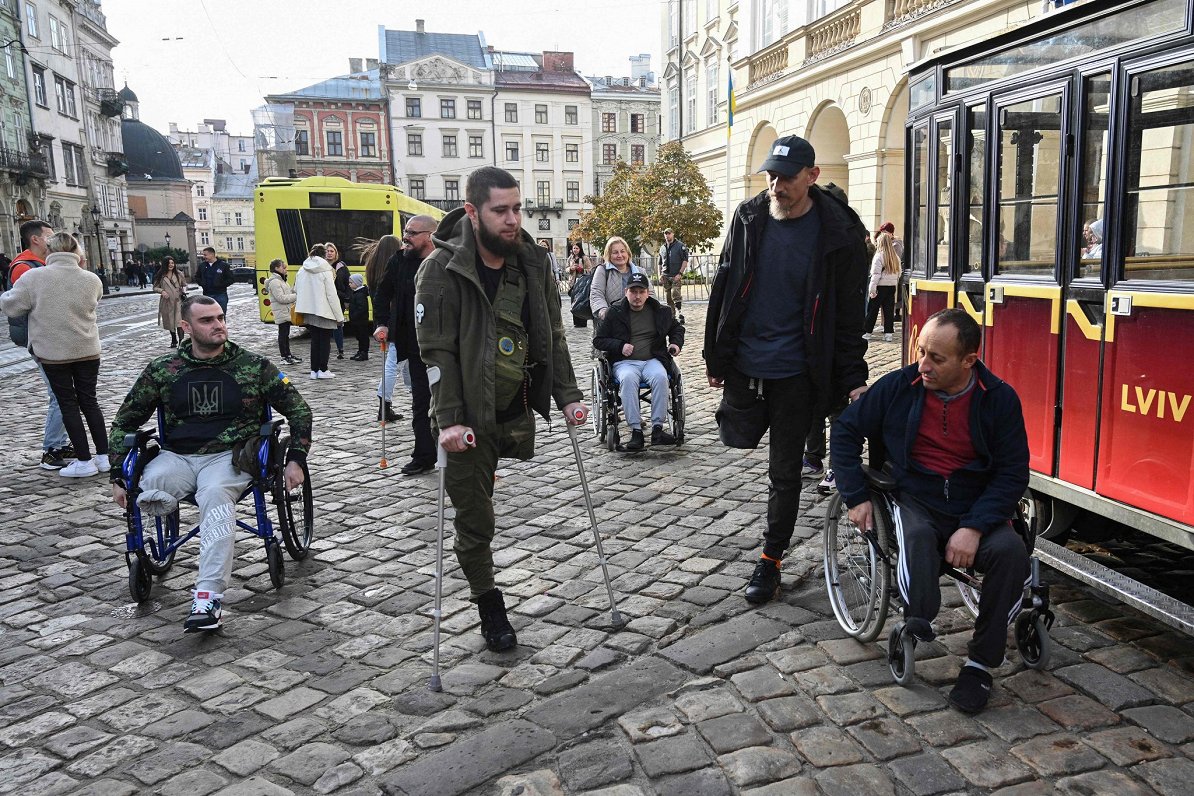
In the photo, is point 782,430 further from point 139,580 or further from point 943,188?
point 139,580

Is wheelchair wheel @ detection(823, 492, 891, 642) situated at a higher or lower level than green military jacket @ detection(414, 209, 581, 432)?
lower

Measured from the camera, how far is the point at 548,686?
3.70 metres

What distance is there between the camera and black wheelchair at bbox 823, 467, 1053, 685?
3.53 metres

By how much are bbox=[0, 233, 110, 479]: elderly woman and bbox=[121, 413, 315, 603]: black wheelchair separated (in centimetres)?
293

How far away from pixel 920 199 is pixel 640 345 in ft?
9.92

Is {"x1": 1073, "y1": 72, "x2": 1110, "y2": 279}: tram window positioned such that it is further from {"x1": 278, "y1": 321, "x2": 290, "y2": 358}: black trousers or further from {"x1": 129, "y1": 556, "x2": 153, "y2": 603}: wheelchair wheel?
{"x1": 278, "y1": 321, "x2": 290, "y2": 358}: black trousers

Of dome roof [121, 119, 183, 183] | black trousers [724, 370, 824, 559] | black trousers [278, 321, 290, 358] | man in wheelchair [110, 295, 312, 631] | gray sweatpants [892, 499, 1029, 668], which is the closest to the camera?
gray sweatpants [892, 499, 1029, 668]

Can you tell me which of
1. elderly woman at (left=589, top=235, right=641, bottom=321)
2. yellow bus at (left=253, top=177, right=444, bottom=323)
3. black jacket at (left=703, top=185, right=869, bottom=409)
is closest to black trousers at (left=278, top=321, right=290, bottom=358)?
yellow bus at (left=253, top=177, right=444, bottom=323)

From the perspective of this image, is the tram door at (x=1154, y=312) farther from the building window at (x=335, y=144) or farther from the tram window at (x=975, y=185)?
the building window at (x=335, y=144)

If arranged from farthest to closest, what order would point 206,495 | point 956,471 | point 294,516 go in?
point 294,516 < point 206,495 < point 956,471

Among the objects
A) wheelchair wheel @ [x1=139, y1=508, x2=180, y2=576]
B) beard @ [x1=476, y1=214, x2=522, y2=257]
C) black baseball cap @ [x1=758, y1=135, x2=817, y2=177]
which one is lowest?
wheelchair wheel @ [x1=139, y1=508, x2=180, y2=576]

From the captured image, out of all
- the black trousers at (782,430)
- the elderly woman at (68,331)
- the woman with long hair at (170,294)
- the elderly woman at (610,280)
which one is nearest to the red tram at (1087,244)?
the black trousers at (782,430)

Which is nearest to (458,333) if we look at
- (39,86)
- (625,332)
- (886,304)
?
(625,332)

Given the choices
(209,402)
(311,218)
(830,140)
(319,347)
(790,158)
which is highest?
(830,140)
